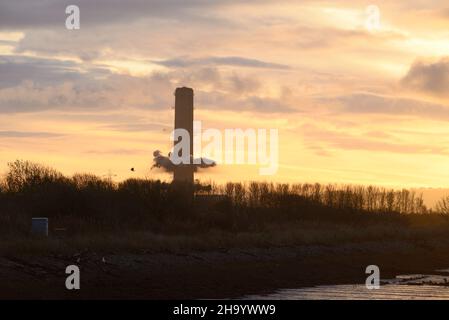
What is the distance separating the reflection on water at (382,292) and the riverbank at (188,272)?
1590mm

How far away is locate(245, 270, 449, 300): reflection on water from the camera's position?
36434 mm

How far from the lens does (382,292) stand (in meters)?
38.6

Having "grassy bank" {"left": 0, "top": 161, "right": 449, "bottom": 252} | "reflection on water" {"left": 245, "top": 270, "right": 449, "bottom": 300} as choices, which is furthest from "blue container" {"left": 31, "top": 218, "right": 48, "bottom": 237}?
"reflection on water" {"left": 245, "top": 270, "right": 449, "bottom": 300}

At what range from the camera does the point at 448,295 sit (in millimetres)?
37500

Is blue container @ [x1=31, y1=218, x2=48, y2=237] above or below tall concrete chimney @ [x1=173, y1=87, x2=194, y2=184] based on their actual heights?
below

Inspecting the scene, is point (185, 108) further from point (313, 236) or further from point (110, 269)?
point (110, 269)

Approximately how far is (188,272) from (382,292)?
28.0ft

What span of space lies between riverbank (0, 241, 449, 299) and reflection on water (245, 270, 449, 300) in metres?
1.59

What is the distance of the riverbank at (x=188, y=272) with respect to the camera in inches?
1345

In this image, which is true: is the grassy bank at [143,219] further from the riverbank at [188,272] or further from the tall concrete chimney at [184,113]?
the tall concrete chimney at [184,113]

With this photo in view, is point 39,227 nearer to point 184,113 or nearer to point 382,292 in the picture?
point 382,292

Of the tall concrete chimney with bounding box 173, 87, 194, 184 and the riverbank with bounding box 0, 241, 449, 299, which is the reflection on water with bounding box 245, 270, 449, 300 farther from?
the tall concrete chimney with bounding box 173, 87, 194, 184
